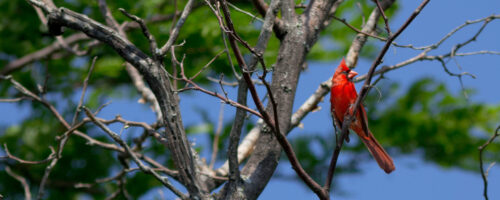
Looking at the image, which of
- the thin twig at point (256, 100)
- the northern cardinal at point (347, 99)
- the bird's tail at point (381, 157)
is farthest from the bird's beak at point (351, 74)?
the thin twig at point (256, 100)

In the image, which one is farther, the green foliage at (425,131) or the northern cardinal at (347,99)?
the green foliage at (425,131)

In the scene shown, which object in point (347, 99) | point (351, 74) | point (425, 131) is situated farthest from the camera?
point (425, 131)

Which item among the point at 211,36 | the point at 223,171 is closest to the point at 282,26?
the point at 223,171

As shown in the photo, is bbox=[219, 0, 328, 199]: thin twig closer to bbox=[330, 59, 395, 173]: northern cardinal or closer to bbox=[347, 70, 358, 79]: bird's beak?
bbox=[330, 59, 395, 173]: northern cardinal

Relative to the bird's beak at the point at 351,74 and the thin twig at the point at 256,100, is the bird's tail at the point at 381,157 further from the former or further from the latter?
the thin twig at the point at 256,100

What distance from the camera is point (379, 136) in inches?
258

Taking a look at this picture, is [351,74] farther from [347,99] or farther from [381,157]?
[381,157]

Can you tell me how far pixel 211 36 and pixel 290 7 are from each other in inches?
73.4

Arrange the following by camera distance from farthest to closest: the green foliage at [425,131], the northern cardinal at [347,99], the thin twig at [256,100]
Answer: the green foliage at [425,131] → the northern cardinal at [347,99] → the thin twig at [256,100]

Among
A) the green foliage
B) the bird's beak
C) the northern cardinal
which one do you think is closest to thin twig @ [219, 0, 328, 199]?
the northern cardinal

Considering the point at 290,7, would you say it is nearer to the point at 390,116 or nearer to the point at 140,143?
the point at 140,143

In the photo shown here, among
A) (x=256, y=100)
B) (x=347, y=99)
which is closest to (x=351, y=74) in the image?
(x=347, y=99)

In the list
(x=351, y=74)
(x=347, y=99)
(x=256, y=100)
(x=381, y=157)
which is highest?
(x=351, y=74)

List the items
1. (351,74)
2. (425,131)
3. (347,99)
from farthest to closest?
(425,131)
(351,74)
(347,99)
